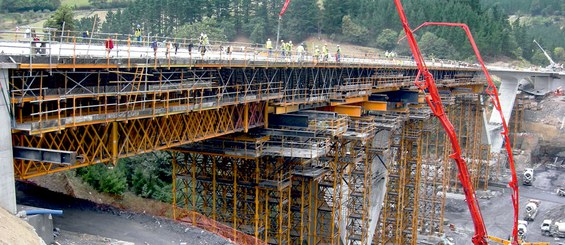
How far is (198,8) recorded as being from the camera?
3743 inches

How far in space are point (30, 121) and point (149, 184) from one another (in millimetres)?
24927

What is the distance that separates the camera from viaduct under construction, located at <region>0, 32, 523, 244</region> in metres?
15.4

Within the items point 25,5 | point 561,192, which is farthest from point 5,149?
point 25,5

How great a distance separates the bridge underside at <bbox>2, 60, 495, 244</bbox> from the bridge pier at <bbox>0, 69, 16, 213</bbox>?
278 mm

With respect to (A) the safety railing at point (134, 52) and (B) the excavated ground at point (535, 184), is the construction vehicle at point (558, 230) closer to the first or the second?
(B) the excavated ground at point (535, 184)

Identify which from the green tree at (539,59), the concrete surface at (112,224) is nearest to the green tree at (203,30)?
the green tree at (539,59)

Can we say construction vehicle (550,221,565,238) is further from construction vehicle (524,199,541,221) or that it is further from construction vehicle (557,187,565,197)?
construction vehicle (557,187,565,197)

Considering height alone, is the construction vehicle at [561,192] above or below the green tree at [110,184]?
below

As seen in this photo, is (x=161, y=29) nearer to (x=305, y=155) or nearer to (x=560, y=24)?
(x=305, y=155)

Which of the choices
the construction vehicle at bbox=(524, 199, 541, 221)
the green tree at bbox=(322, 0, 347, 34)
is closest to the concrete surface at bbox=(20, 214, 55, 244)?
the construction vehicle at bbox=(524, 199, 541, 221)

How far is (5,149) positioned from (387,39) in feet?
313

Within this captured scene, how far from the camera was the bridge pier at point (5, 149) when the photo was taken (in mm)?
13719

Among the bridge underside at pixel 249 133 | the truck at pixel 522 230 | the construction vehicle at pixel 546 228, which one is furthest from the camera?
the construction vehicle at pixel 546 228

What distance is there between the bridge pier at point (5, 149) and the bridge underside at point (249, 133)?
11.0 inches
